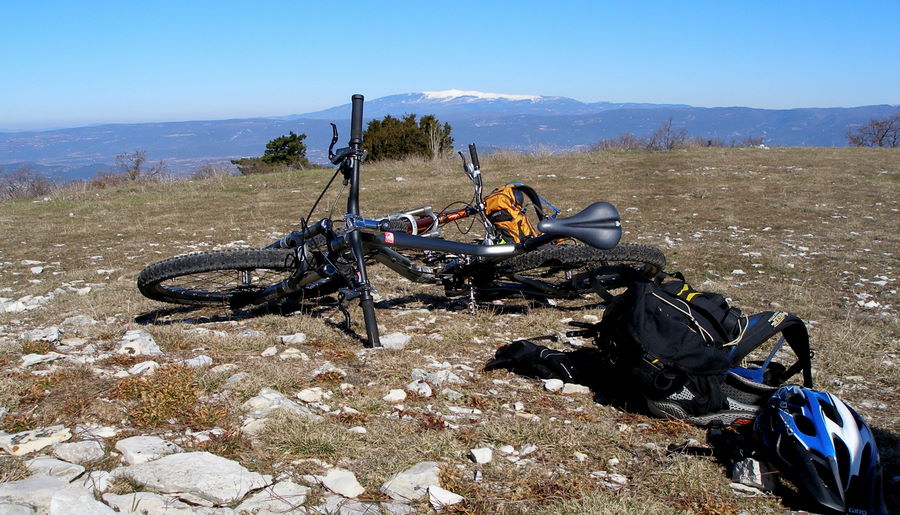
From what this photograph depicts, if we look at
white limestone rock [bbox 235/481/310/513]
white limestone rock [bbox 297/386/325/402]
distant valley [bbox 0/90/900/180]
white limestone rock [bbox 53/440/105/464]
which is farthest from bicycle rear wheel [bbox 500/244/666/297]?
distant valley [bbox 0/90/900/180]

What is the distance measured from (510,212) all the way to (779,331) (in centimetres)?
300

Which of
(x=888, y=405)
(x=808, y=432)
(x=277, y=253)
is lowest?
(x=888, y=405)

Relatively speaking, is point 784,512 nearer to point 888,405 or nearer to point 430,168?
point 888,405

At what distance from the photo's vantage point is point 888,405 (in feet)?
12.6

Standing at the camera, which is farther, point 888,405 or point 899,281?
point 899,281

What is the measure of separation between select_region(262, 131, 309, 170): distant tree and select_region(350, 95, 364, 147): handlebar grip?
31159mm

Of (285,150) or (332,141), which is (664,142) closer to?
(285,150)

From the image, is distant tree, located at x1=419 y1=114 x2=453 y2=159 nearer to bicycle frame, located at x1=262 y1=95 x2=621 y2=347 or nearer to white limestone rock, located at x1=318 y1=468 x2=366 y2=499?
bicycle frame, located at x1=262 y1=95 x2=621 y2=347

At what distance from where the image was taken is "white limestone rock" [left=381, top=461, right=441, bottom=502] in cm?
269

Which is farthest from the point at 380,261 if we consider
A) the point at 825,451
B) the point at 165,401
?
the point at 825,451

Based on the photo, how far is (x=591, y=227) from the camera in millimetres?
4668

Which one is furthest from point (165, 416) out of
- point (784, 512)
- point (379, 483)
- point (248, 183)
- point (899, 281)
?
point (248, 183)

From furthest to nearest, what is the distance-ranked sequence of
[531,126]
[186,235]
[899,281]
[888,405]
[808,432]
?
[531,126], [186,235], [899,281], [888,405], [808,432]

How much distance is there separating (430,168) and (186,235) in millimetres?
9786
